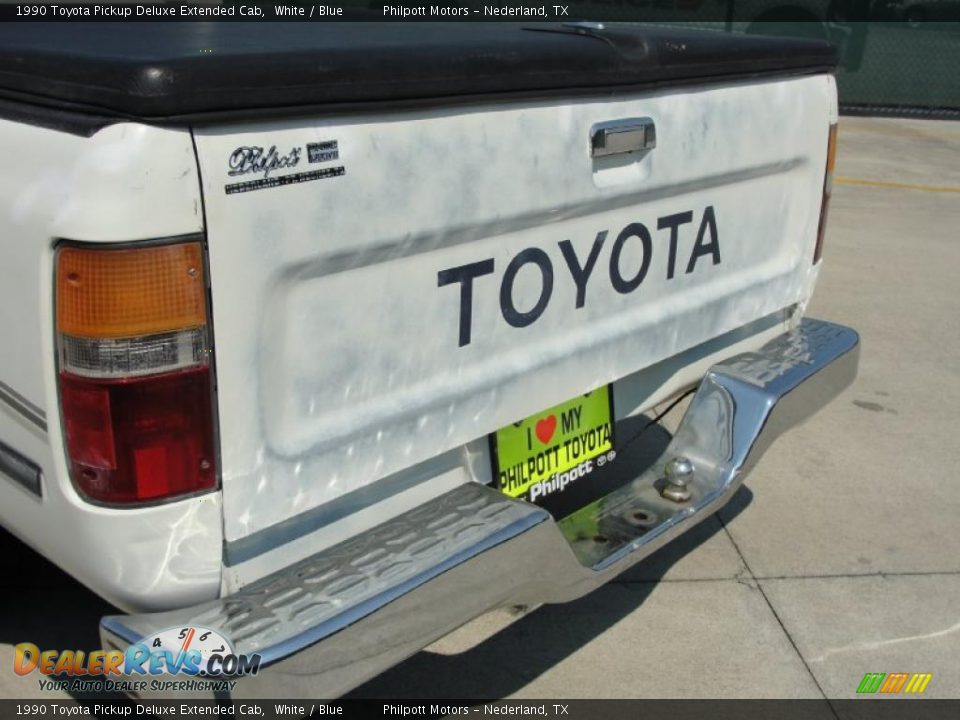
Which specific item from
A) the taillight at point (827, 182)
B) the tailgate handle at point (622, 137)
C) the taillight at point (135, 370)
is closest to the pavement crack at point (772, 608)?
the taillight at point (827, 182)

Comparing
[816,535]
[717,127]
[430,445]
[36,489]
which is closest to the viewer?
[36,489]

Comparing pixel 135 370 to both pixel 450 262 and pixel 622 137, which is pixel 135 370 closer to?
pixel 450 262

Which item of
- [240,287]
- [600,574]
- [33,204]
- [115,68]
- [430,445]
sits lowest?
[600,574]

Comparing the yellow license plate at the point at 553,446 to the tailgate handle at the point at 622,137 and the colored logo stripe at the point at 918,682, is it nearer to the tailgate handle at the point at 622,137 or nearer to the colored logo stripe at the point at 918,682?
the tailgate handle at the point at 622,137

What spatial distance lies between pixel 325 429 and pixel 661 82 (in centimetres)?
126

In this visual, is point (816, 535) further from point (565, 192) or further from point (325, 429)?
point (325, 429)

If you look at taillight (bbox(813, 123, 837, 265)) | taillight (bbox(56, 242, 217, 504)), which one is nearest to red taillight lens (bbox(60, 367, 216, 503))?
taillight (bbox(56, 242, 217, 504))

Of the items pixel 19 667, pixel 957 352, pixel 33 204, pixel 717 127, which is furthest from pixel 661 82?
pixel 957 352

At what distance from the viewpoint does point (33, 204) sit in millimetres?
1811

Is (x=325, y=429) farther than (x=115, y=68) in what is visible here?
Yes

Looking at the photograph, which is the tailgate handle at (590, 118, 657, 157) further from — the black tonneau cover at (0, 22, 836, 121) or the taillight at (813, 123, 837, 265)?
the taillight at (813, 123, 837, 265)

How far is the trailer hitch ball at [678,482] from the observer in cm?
289

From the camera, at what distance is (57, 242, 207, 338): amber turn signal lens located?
5.82 ft
